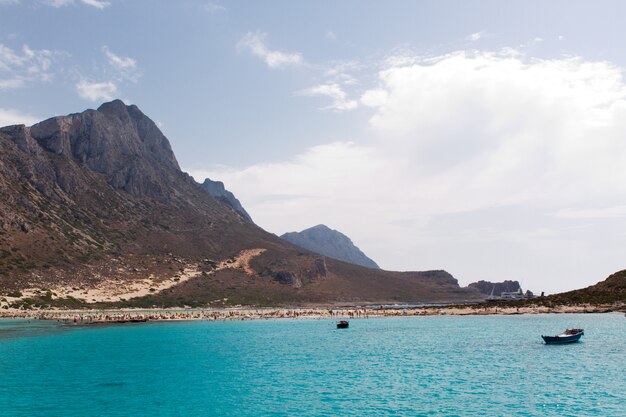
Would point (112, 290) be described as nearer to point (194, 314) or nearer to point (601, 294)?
point (194, 314)

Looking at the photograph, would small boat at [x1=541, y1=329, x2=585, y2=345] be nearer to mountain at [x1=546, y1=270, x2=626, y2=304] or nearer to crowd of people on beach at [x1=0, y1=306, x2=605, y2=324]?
crowd of people on beach at [x1=0, y1=306, x2=605, y2=324]

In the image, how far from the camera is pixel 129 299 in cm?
16838

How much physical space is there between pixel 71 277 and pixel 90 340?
8748 cm

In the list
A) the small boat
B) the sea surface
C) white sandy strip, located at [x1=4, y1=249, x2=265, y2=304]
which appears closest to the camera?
the sea surface

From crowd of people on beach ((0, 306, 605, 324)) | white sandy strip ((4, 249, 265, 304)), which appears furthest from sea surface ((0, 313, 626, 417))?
white sandy strip ((4, 249, 265, 304))

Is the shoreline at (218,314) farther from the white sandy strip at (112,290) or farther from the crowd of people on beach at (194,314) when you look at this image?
the white sandy strip at (112,290)

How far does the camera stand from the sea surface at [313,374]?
40.1 meters

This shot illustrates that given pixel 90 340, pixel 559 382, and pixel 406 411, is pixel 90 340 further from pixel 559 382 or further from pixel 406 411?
pixel 559 382

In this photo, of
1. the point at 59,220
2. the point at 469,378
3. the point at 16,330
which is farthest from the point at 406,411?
the point at 59,220

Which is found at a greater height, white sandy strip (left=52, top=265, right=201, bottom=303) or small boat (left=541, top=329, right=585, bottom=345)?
white sandy strip (left=52, top=265, right=201, bottom=303)

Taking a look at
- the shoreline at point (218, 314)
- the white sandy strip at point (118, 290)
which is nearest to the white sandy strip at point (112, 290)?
the white sandy strip at point (118, 290)

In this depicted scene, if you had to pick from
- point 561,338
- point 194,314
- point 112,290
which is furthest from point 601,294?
point 112,290

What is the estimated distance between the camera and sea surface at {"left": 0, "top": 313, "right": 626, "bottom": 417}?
40125mm

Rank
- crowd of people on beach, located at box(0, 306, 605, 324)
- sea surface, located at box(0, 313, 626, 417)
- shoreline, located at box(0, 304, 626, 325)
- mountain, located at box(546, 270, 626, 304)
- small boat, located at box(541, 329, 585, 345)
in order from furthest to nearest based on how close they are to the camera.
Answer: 1. mountain, located at box(546, 270, 626, 304)
2. shoreline, located at box(0, 304, 626, 325)
3. crowd of people on beach, located at box(0, 306, 605, 324)
4. small boat, located at box(541, 329, 585, 345)
5. sea surface, located at box(0, 313, 626, 417)
